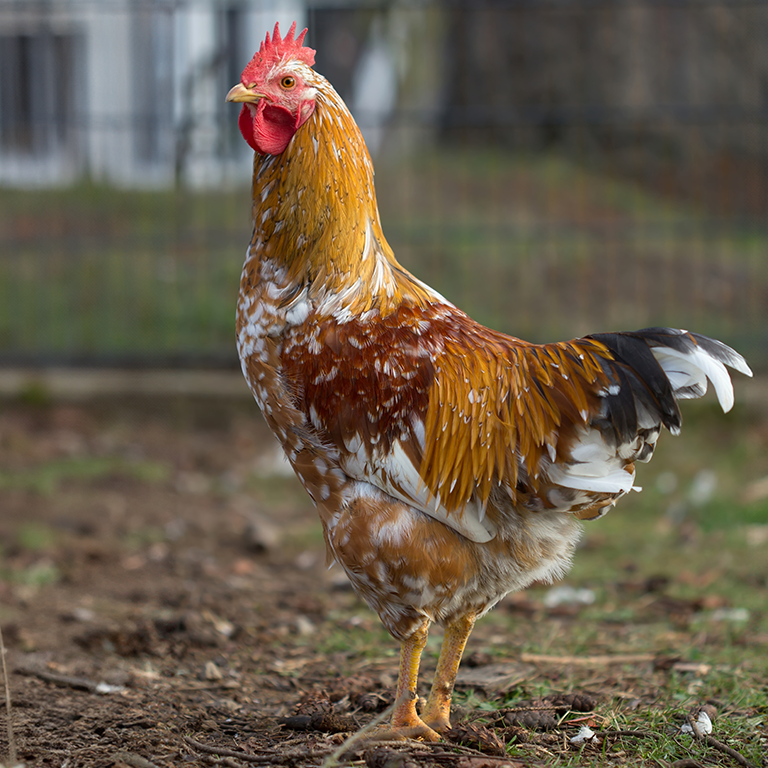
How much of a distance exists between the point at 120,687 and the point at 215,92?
6.98m

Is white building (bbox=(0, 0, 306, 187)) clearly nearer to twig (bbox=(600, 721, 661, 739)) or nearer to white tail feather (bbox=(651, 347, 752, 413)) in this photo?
white tail feather (bbox=(651, 347, 752, 413))

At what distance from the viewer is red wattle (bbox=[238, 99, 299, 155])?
3014 millimetres

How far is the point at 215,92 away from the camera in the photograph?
8945mm

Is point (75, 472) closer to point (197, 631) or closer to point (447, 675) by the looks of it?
point (197, 631)

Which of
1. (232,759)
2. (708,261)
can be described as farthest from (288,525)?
(708,261)

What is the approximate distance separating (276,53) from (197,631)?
2636mm


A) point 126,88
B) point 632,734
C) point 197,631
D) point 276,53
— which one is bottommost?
point 197,631

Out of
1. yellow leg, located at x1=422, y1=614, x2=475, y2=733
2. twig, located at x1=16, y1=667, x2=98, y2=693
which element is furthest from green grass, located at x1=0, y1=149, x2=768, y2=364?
yellow leg, located at x1=422, y1=614, x2=475, y2=733

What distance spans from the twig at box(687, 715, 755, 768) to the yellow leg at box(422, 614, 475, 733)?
33.7 inches

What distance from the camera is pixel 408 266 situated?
369 inches

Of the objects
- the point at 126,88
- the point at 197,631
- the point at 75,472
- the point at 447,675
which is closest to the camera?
the point at 447,675

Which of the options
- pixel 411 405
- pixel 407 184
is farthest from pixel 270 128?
pixel 407 184

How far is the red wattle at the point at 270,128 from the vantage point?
9.89 feet

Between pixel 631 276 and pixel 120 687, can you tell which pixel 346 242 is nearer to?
pixel 120 687
